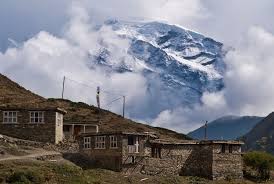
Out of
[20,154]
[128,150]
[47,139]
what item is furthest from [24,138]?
[128,150]

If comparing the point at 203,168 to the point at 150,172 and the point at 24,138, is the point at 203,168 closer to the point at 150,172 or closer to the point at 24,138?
the point at 150,172

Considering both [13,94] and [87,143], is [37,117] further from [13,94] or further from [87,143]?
[13,94]

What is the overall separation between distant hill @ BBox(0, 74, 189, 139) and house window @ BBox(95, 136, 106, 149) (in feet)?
94.4

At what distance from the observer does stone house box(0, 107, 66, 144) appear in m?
80.0

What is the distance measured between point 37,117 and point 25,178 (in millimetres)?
23090

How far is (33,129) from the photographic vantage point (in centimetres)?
8012

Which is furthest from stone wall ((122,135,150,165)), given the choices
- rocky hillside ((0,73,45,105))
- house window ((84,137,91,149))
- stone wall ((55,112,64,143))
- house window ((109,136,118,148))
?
rocky hillside ((0,73,45,105))

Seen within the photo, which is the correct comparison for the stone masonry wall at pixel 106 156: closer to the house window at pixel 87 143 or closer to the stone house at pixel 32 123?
the house window at pixel 87 143

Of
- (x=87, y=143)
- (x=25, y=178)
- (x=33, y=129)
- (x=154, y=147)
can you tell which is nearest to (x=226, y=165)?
(x=154, y=147)

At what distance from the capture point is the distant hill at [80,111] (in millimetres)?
110688

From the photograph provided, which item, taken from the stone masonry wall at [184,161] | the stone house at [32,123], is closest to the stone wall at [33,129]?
the stone house at [32,123]

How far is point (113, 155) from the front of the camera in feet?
240

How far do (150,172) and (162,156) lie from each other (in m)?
3.71

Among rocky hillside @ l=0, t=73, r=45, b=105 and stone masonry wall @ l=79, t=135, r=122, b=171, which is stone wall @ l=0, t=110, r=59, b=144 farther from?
rocky hillside @ l=0, t=73, r=45, b=105
